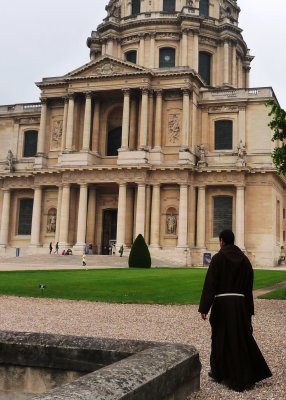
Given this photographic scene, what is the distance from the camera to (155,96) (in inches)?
1917

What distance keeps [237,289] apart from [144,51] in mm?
53605

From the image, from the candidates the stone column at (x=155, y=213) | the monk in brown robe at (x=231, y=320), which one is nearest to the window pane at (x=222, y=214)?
the stone column at (x=155, y=213)

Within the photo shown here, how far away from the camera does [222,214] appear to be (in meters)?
47.6

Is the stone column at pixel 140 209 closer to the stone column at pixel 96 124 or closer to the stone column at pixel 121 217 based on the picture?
the stone column at pixel 121 217

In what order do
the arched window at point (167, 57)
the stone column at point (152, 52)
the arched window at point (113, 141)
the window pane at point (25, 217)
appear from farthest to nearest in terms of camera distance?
the arched window at point (167, 57) → the stone column at point (152, 52) → the arched window at point (113, 141) → the window pane at point (25, 217)

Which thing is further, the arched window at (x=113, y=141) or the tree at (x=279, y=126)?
the arched window at (x=113, y=141)

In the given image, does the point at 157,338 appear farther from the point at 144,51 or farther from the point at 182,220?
the point at 144,51

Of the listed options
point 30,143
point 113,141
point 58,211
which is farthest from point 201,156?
point 30,143

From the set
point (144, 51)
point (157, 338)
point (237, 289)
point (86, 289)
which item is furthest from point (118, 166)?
point (237, 289)

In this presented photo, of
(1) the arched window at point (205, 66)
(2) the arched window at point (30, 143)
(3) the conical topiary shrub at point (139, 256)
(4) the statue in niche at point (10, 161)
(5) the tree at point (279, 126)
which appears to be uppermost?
(1) the arched window at point (205, 66)

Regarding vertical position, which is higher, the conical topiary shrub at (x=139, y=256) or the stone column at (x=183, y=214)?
the stone column at (x=183, y=214)

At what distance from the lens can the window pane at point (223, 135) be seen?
161 ft

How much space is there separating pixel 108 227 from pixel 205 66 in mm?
22559

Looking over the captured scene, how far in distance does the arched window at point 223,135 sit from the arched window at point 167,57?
11925mm
